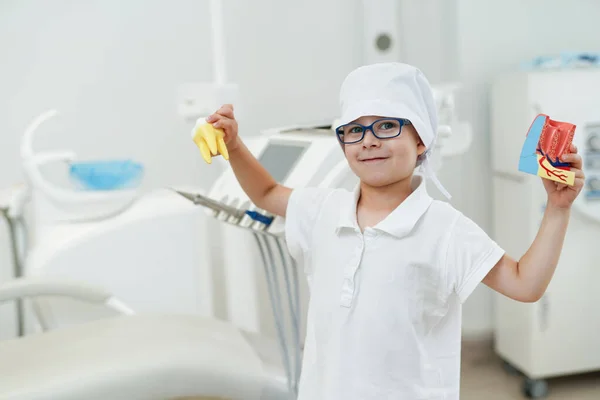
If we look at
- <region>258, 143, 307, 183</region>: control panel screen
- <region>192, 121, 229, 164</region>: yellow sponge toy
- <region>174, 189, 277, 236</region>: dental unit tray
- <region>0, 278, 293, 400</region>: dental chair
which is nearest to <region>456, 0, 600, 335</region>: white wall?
<region>258, 143, 307, 183</region>: control panel screen

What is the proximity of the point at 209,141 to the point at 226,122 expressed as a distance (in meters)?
0.08

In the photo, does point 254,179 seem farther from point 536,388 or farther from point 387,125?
point 536,388

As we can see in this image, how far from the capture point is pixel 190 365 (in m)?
1.47

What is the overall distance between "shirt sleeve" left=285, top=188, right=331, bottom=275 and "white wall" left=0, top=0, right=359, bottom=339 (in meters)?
1.45

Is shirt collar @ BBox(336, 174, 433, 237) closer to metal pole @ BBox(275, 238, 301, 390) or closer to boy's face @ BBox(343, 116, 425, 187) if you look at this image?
boy's face @ BBox(343, 116, 425, 187)

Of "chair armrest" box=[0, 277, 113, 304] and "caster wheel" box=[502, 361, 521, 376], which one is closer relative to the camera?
"chair armrest" box=[0, 277, 113, 304]

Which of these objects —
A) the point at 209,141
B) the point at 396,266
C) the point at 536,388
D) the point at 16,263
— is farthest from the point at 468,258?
the point at 16,263

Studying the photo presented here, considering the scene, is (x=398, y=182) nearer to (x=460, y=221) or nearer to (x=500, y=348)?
(x=460, y=221)

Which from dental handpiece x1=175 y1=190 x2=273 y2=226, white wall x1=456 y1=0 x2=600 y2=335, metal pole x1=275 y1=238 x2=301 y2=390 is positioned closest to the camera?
dental handpiece x1=175 y1=190 x2=273 y2=226

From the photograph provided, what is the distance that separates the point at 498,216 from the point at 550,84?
1.77ft

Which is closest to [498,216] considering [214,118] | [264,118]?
[264,118]

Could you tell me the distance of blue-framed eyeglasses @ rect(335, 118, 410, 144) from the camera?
3.52ft

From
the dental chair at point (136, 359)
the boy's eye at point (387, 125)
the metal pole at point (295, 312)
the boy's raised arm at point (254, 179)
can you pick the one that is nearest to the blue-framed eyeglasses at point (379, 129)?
the boy's eye at point (387, 125)

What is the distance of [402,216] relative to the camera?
1080 millimetres
